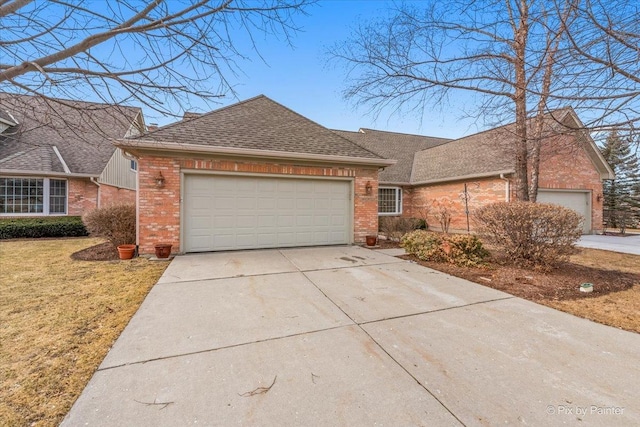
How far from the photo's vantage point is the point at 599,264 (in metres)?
6.92

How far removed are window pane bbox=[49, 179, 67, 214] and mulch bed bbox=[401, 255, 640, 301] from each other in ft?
48.1

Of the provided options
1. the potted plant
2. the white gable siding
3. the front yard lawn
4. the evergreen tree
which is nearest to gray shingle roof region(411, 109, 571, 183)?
the front yard lawn

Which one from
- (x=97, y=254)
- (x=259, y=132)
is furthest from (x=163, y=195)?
(x=259, y=132)

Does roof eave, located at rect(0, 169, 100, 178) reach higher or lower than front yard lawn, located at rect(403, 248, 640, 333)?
higher

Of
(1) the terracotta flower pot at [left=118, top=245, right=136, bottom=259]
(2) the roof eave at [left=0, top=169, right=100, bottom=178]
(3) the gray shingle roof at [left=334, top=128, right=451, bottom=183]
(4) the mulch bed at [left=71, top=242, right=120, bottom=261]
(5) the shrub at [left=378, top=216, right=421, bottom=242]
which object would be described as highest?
(3) the gray shingle roof at [left=334, top=128, right=451, bottom=183]

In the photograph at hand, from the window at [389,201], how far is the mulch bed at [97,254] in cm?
1198

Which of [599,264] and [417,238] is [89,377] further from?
[599,264]

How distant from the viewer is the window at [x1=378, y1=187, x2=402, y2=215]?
609 inches

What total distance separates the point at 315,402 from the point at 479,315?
2733 mm

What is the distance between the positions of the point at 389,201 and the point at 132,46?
556 inches

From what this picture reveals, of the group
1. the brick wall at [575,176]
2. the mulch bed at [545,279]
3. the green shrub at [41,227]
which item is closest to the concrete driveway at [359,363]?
the mulch bed at [545,279]

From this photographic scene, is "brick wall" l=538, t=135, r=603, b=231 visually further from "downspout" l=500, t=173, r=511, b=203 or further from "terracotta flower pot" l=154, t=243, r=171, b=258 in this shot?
"terracotta flower pot" l=154, t=243, r=171, b=258

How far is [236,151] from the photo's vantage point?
24.9 ft

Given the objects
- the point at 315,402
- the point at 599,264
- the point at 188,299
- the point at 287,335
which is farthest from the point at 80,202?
the point at 599,264
